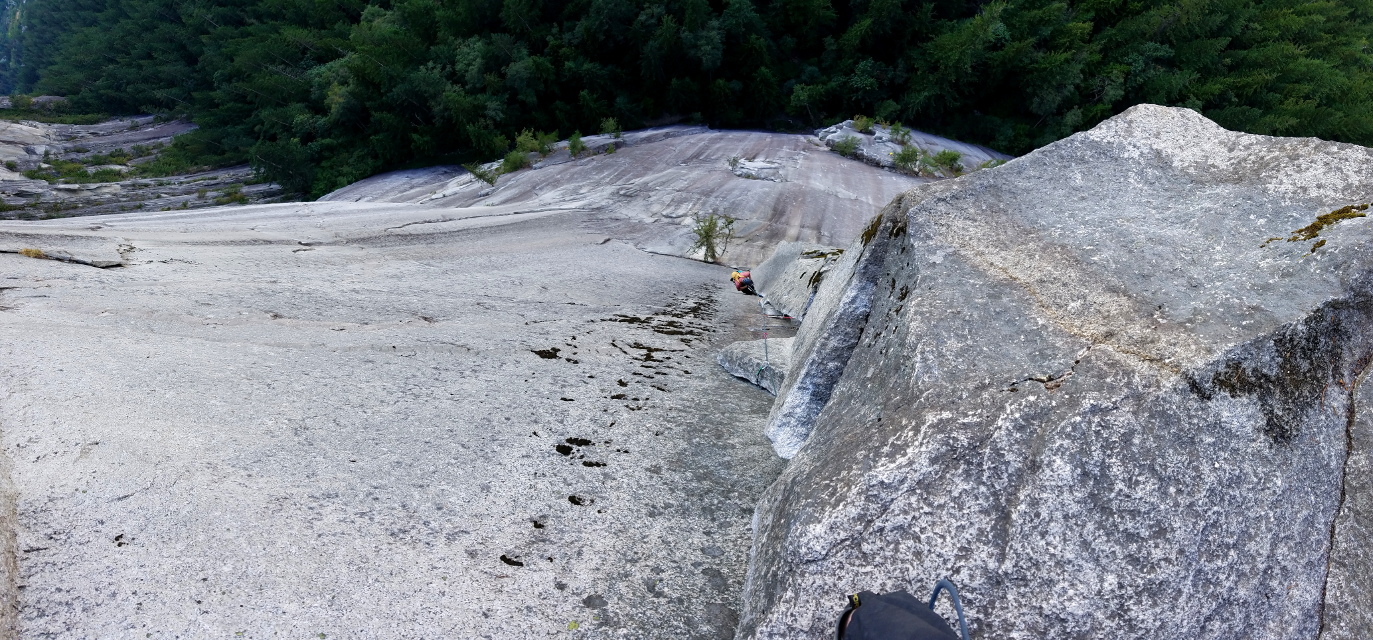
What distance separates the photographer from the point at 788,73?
32125 millimetres

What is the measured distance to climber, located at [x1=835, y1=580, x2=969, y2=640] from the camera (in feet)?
7.28

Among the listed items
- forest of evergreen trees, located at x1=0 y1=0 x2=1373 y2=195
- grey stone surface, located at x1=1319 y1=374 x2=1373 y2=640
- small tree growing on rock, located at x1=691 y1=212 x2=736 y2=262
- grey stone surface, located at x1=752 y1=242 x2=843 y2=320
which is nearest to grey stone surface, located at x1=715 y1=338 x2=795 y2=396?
grey stone surface, located at x1=752 y1=242 x2=843 y2=320

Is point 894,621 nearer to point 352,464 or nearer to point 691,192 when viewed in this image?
point 352,464

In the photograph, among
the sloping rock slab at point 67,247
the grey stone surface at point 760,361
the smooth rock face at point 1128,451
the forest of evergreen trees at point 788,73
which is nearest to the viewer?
the smooth rock face at point 1128,451

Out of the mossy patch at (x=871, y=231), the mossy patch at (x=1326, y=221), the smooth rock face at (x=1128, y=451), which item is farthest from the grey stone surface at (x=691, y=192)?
the mossy patch at (x=1326, y=221)

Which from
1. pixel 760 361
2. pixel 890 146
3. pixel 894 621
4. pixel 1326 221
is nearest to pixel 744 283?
pixel 760 361

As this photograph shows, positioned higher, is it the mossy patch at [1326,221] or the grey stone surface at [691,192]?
the mossy patch at [1326,221]

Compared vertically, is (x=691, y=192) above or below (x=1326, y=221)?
below

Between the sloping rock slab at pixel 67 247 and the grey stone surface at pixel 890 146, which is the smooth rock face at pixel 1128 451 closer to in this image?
the sloping rock slab at pixel 67 247

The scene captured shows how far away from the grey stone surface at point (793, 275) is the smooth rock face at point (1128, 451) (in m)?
5.97

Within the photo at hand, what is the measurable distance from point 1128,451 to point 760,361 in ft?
14.4

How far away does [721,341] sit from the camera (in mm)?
9070

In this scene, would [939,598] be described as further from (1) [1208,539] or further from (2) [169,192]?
(2) [169,192]

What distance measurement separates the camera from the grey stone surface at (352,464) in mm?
3432
